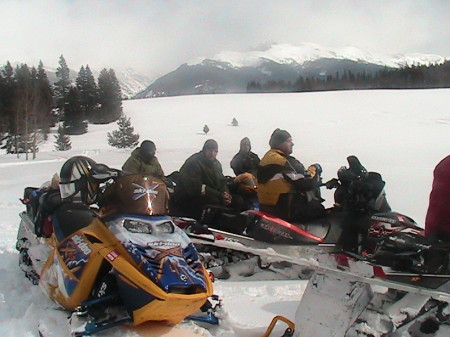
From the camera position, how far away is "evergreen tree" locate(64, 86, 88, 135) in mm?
44938

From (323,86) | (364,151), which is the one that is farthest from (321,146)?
(323,86)

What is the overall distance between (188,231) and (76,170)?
1497 millimetres

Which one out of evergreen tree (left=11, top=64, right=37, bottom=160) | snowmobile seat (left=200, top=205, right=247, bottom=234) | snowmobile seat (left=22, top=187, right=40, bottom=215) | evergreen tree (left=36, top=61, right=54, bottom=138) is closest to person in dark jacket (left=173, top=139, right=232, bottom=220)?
snowmobile seat (left=200, top=205, right=247, bottom=234)

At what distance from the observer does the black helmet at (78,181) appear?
3.85 meters

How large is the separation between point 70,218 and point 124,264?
3.65 ft

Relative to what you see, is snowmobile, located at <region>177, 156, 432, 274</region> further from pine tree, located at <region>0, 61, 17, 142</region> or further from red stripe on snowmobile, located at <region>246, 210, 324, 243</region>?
pine tree, located at <region>0, 61, 17, 142</region>

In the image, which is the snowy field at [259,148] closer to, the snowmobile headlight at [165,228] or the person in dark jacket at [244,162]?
the snowmobile headlight at [165,228]

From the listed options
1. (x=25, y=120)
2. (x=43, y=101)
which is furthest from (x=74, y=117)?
(x=25, y=120)

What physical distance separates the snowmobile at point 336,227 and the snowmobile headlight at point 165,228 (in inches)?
54.8

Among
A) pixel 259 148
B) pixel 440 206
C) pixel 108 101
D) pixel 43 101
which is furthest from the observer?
pixel 108 101

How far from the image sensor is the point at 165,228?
3.09 meters

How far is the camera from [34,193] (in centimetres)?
476

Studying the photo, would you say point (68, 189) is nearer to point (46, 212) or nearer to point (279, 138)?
point (46, 212)

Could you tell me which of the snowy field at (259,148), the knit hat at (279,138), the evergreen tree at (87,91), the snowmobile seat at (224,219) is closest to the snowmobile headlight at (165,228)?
the snowy field at (259,148)
